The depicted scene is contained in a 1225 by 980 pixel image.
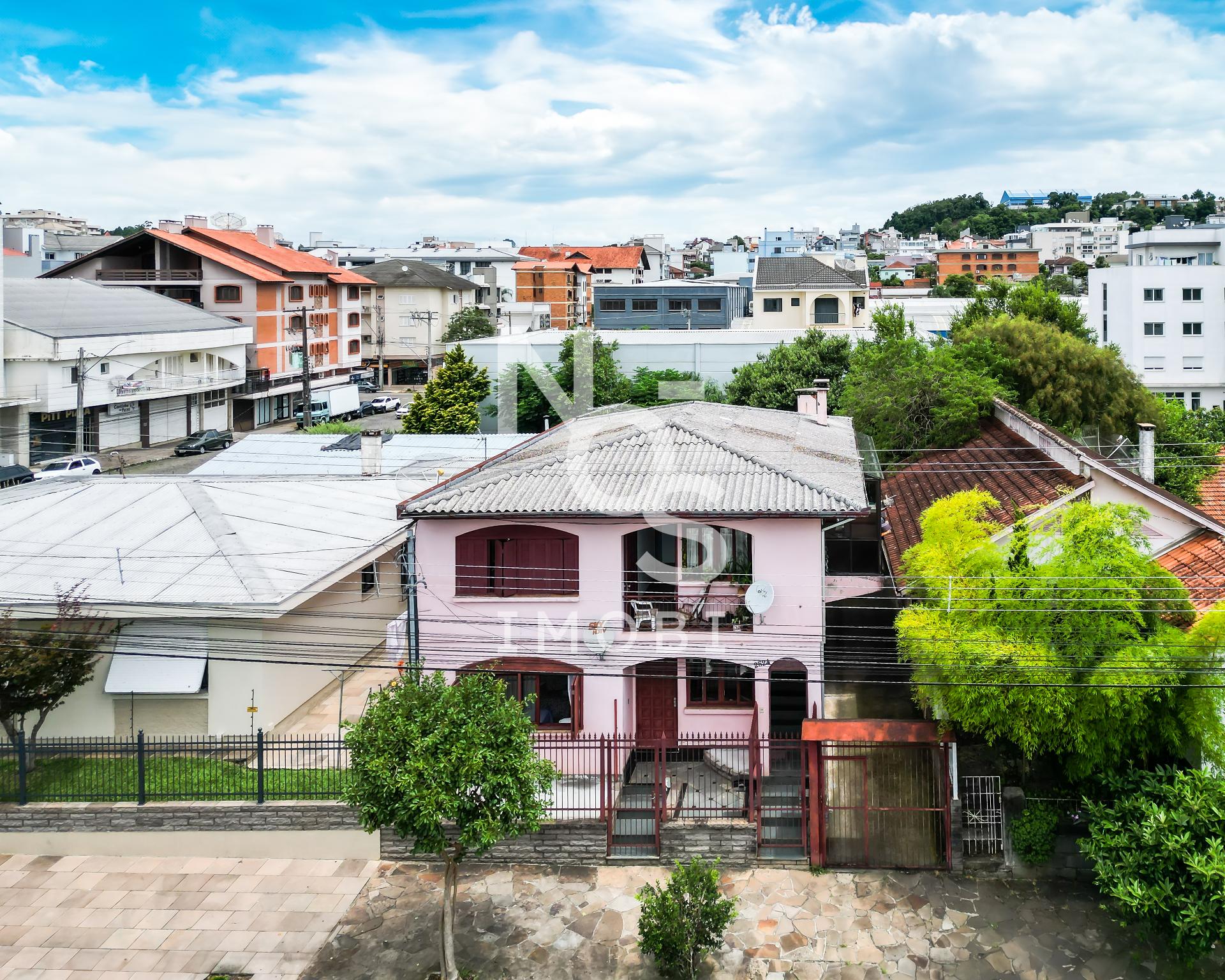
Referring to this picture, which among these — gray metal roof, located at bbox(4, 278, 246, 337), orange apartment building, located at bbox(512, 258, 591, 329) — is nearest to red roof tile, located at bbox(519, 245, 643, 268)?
orange apartment building, located at bbox(512, 258, 591, 329)

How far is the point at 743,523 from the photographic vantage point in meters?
17.9

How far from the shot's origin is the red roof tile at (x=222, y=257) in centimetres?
6119

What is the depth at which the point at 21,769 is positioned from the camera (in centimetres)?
1700

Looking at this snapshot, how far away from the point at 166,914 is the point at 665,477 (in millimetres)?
10168

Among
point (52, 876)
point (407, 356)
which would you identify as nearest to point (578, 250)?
point (407, 356)

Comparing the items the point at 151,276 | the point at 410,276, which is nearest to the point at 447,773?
A: the point at 151,276

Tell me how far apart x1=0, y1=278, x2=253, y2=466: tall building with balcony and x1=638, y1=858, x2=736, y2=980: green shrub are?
37081 mm

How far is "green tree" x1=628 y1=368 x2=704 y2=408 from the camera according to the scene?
161 ft

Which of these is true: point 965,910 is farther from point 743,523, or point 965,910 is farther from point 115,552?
point 115,552

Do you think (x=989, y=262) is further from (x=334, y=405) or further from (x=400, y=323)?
(x=334, y=405)

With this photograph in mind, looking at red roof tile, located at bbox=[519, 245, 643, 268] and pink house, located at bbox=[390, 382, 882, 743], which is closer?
pink house, located at bbox=[390, 382, 882, 743]

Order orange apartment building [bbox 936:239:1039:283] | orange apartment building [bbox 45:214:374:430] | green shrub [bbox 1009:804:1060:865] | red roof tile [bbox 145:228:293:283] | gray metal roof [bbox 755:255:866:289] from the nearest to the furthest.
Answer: green shrub [bbox 1009:804:1060:865]
red roof tile [bbox 145:228:293:283]
orange apartment building [bbox 45:214:374:430]
gray metal roof [bbox 755:255:866:289]
orange apartment building [bbox 936:239:1039:283]

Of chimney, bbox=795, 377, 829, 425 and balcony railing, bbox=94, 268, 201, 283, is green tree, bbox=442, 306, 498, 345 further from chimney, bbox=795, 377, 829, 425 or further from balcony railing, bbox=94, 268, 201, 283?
chimney, bbox=795, 377, 829, 425

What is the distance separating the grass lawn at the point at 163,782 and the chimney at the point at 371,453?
42.8 ft
